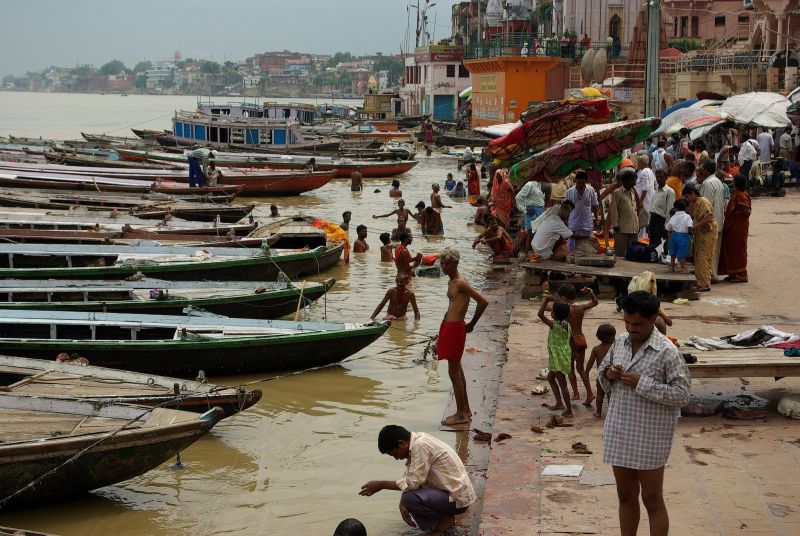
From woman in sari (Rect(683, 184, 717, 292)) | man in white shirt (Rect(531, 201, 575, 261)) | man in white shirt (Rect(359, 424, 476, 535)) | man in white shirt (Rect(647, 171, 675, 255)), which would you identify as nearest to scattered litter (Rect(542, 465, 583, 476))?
man in white shirt (Rect(359, 424, 476, 535))

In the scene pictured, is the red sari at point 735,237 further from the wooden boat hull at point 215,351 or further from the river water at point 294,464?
the wooden boat hull at point 215,351

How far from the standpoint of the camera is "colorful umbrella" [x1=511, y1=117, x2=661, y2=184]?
1323 centimetres

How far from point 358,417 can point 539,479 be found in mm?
3237

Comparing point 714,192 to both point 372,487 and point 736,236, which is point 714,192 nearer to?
point 736,236

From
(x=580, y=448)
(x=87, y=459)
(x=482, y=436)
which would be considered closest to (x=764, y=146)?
(x=482, y=436)

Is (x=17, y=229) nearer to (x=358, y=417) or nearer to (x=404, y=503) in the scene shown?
(x=358, y=417)

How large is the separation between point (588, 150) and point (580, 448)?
6.97 metres

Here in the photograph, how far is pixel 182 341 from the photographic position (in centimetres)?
1048

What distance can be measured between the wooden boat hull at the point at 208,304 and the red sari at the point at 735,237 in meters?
4.87

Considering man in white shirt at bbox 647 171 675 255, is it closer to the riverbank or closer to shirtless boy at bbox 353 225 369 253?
the riverbank

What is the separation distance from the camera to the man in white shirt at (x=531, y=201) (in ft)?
53.4

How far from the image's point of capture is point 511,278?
15602mm

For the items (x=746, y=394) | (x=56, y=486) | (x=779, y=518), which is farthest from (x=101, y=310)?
(x=779, y=518)

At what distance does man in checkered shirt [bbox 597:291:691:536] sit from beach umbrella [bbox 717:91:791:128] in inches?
703
